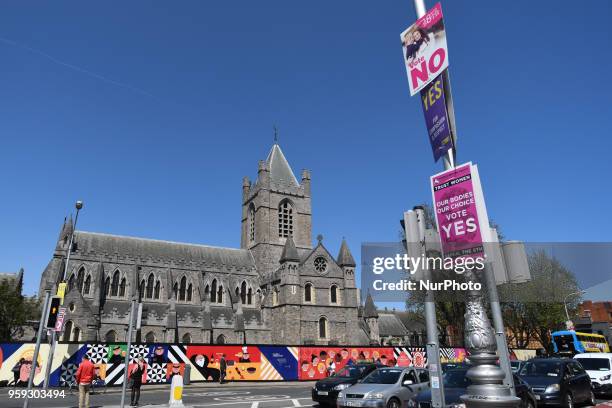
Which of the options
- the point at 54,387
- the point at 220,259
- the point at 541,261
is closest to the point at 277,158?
the point at 220,259

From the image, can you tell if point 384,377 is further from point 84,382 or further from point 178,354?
point 178,354

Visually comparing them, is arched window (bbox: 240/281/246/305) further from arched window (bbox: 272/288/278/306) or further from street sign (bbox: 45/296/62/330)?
street sign (bbox: 45/296/62/330)

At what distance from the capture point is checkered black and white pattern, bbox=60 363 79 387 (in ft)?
71.7

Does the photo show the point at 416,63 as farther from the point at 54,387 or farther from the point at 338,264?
the point at 338,264

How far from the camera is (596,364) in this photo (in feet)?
58.2

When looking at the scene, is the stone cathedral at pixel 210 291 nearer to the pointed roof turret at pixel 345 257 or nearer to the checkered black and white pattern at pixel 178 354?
the pointed roof turret at pixel 345 257

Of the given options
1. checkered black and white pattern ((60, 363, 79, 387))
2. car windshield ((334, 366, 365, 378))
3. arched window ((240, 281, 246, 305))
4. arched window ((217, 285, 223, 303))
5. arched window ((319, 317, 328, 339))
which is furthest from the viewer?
arched window ((240, 281, 246, 305))

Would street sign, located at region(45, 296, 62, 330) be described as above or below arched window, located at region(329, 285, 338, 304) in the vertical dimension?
below

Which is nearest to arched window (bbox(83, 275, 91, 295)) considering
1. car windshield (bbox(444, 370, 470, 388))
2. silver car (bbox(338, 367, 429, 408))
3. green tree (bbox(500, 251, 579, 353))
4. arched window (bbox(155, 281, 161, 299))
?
arched window (bbox(155, 281, 161, 299))

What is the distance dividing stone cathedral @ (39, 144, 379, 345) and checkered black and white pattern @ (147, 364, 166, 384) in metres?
15.1

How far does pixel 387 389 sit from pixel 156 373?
16.6m

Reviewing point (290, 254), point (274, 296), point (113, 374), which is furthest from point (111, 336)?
point (290, 254)

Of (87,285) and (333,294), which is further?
(333,294)

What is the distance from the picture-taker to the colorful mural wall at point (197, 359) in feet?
71.0
